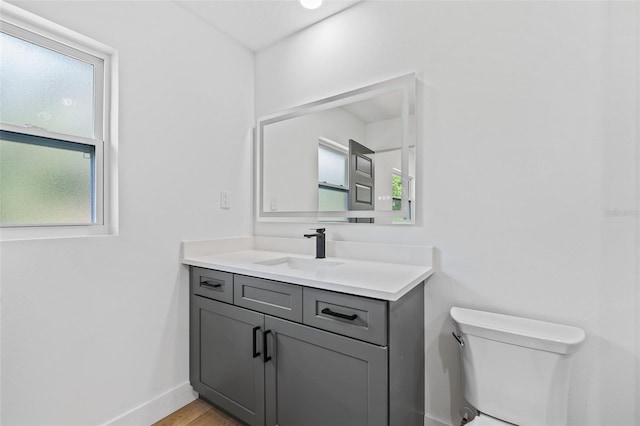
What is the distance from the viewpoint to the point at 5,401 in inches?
45.9

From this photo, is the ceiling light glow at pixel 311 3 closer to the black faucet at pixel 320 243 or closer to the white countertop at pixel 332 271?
the black faucet at pixel 320 243

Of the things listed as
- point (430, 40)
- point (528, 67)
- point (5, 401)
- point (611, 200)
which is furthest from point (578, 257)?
point (5, 401)

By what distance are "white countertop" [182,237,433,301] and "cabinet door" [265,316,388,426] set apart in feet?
0.69

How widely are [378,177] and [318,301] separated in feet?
2.67

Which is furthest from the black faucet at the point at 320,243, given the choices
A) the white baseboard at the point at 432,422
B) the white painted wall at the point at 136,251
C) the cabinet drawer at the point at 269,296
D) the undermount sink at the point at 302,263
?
the white baseboard at the point at 432,422

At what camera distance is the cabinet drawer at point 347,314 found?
1.08m

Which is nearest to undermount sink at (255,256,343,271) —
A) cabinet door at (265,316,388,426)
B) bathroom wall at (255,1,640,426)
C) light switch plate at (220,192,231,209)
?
bathroom wall at (255,1,640,426)

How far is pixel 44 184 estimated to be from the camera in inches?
53.1

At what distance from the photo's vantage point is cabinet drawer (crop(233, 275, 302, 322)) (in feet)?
4.32

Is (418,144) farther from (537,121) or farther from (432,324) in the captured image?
(432,324)

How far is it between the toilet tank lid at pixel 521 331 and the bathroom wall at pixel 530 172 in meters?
0.07

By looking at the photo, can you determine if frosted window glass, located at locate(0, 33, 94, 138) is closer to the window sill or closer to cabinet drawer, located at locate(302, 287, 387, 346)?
the window sill

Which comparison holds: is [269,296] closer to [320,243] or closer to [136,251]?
[320,243]

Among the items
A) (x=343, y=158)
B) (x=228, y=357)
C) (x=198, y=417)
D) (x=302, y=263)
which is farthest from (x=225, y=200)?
(x=198, y=417)
